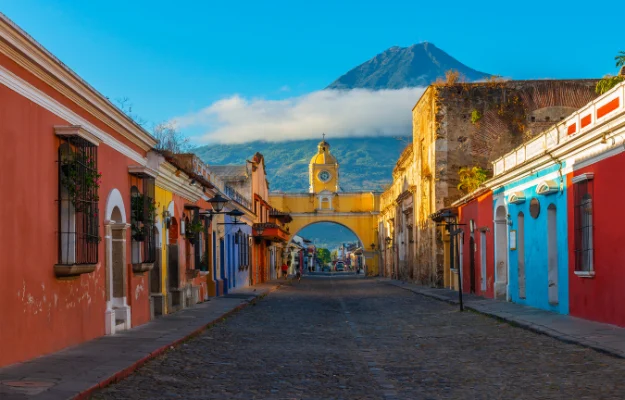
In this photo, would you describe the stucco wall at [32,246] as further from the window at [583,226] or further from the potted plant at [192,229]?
the potted plant at [192,229]

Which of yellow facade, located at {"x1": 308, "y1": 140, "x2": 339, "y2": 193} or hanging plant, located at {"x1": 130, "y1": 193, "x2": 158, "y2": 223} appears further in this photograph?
yellow facade, located at {"x1": 308, "y1": 140, "x2": 339, "y2": 193}

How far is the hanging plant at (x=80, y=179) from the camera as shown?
10.1m

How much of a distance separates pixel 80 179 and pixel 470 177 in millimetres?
22893

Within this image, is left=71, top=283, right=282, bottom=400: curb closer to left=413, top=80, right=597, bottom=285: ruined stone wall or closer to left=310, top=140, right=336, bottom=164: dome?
left=413, top=80, right=597, bottom=285: ruined stone wall

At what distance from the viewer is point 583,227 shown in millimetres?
14516

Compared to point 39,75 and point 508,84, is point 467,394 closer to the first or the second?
point 39,75

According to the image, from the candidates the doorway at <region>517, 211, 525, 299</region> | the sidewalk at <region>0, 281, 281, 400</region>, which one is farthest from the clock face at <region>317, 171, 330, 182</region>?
the sidewalk at <region>0, 281, 281, 400</region>

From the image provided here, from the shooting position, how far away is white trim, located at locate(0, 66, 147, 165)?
828 cm

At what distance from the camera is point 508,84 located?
3136 cm

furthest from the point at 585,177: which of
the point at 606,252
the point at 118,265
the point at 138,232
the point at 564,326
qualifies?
the point at 118,265

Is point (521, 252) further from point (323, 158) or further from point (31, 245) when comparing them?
point (323, 158)

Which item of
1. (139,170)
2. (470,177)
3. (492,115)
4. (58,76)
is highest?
(492,115)

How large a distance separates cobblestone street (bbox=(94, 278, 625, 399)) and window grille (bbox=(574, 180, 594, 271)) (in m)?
1.87

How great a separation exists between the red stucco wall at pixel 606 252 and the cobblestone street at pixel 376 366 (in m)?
1.45
